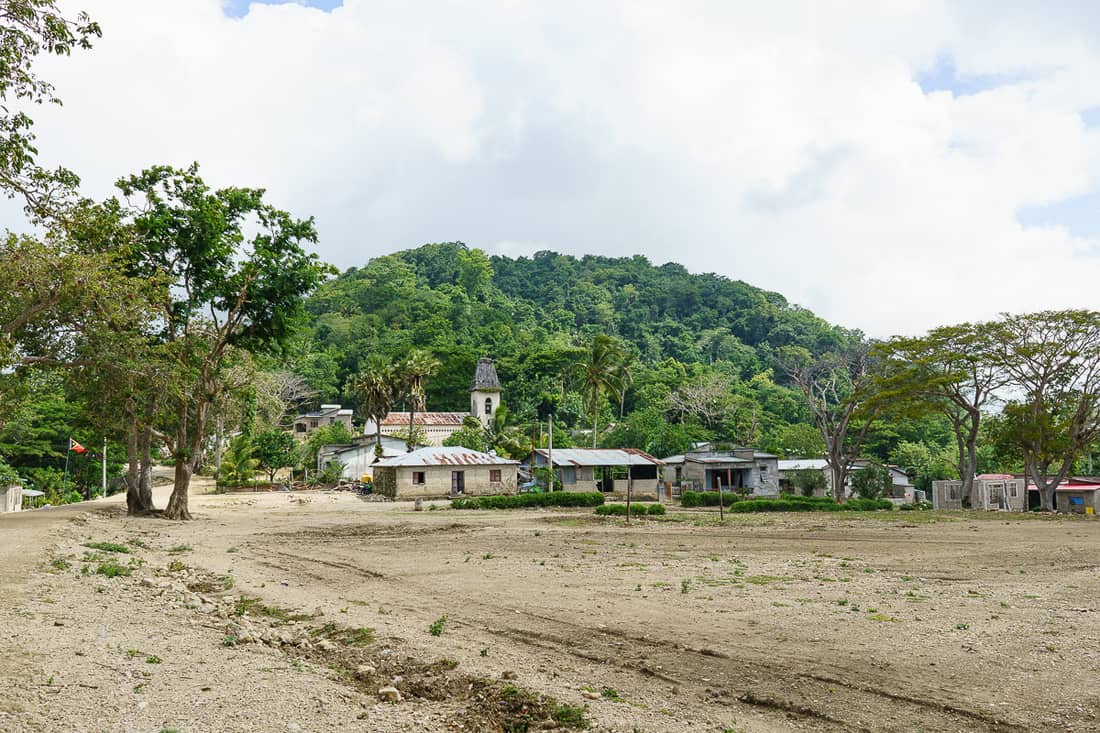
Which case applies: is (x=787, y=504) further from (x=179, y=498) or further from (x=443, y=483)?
(x=179, y=498)

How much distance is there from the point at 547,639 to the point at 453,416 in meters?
69.2

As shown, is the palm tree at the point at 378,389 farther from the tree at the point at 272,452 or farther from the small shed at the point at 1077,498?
the small shed at the point at 1077,498

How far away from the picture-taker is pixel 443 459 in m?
51.4

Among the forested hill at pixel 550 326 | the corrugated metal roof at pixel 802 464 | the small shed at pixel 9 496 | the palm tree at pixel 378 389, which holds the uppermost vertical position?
the forested hill at pixel 550 326

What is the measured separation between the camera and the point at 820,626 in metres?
11.2

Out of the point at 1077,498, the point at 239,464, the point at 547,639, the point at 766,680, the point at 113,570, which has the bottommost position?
the point at 1077,498

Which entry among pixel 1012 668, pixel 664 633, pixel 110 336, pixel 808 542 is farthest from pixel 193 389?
pixel 1012 668

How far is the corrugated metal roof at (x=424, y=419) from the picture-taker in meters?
75.9

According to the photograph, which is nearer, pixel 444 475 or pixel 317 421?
pixel 444 475

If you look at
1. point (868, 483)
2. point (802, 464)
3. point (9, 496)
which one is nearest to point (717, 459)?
point (802, 464)

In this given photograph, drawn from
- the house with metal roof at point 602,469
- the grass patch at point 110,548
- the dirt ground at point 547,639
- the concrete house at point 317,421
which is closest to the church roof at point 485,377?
the concrete house at point 317,421

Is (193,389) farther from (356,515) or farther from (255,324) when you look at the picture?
(356,515)

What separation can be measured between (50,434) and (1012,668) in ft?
187

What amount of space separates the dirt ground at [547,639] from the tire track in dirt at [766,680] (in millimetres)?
34
